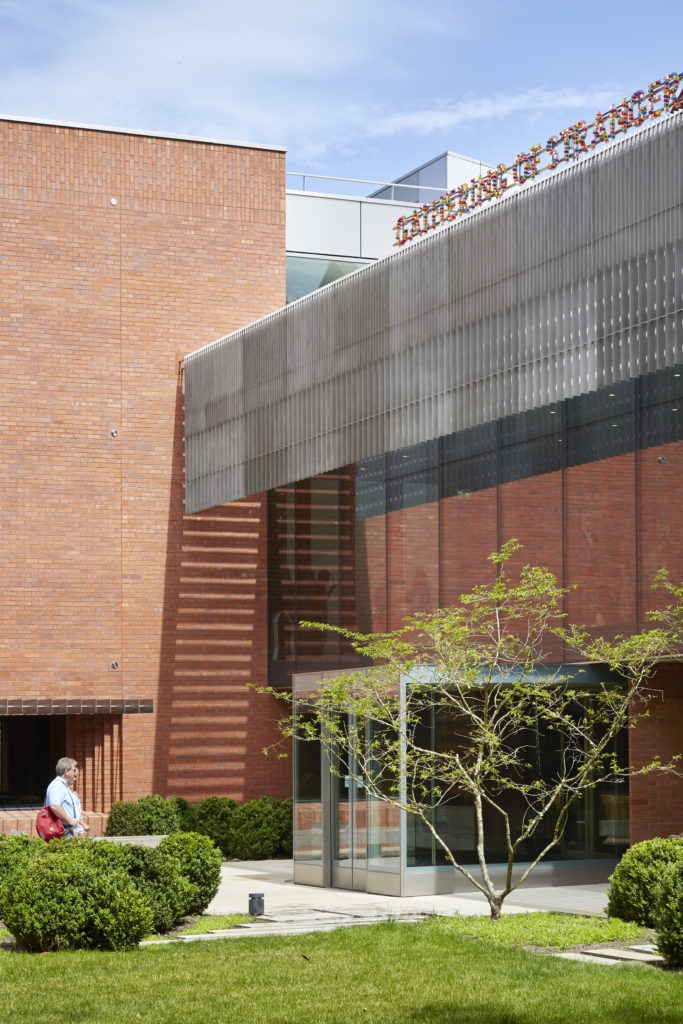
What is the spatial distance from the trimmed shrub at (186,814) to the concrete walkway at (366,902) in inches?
165

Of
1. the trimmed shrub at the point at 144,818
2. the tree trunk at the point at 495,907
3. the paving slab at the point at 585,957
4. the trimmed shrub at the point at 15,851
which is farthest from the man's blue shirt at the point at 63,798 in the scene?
the trimmed shrub at the point at 144,818

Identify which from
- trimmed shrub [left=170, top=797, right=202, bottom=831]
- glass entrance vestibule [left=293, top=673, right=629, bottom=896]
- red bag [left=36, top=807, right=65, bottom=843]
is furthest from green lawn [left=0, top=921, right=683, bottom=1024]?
trimmed shrub [left=170, top=797, right=202, bottom=831]

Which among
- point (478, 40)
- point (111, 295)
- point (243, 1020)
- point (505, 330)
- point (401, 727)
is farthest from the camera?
point (111, 295)

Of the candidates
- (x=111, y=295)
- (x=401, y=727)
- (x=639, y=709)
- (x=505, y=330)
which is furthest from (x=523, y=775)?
(x=111, y=295)

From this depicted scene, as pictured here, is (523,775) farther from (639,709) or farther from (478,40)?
(478,40)

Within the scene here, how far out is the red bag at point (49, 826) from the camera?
1591 centimetres

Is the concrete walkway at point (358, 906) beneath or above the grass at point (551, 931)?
beneath

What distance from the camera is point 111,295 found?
27.3m

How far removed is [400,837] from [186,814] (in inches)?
313

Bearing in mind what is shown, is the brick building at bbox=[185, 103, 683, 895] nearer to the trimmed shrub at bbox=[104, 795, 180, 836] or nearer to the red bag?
the trimmed shrub at bbox=[104, 795, 180, 836]

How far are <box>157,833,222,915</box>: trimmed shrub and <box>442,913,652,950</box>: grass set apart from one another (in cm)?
271

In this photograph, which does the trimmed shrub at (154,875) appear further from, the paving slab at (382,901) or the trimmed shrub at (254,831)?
the trimmed shrub at (254,831)

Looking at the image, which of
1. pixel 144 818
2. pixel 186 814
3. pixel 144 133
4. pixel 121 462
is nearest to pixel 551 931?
pixel 144 818

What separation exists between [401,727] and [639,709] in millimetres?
4175
